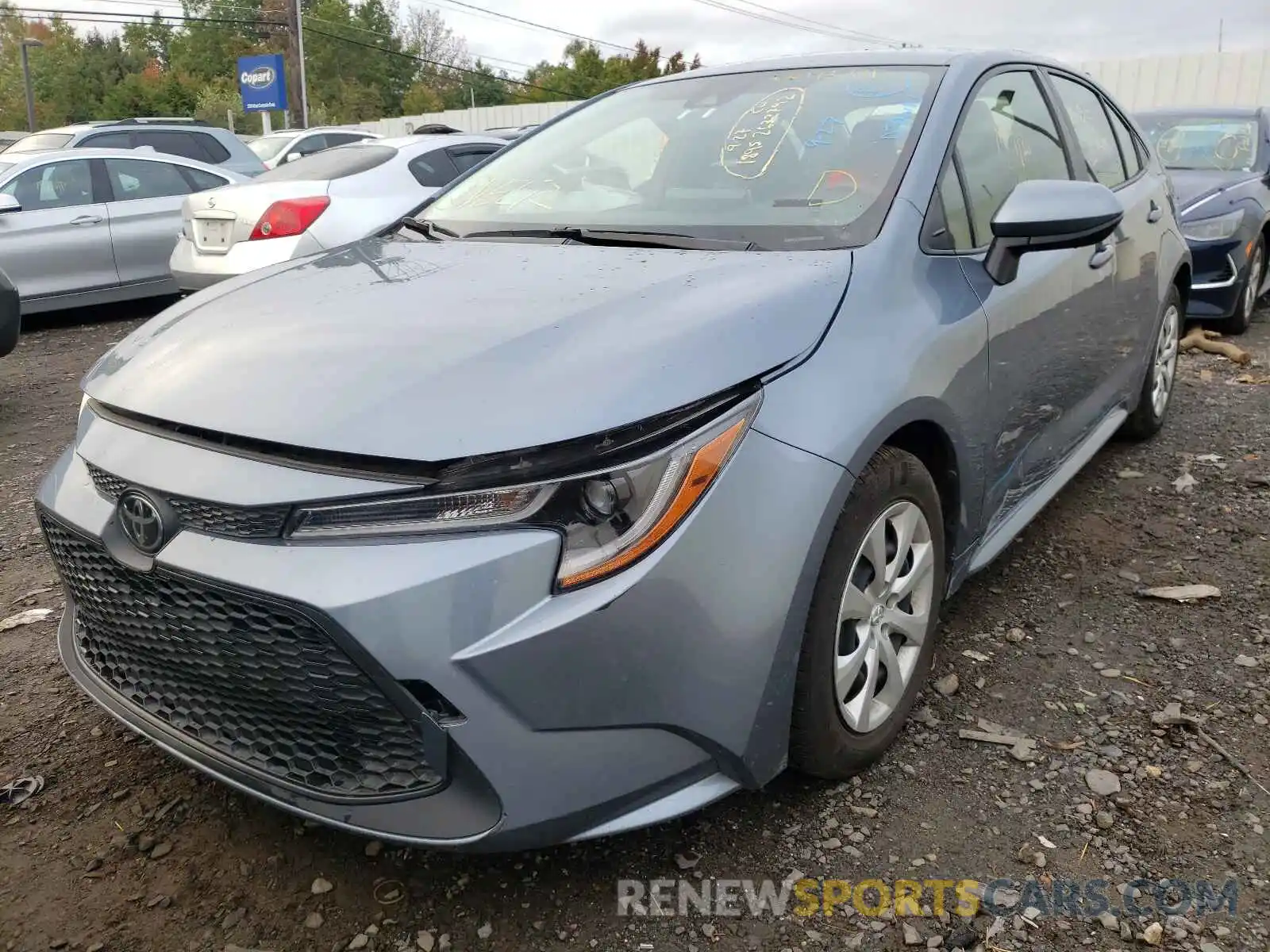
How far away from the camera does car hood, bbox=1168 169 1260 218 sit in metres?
6.40

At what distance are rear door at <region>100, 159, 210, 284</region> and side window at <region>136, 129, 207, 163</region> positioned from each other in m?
1.62

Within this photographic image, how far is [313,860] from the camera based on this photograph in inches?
79.6

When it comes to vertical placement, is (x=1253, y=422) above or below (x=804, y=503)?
below

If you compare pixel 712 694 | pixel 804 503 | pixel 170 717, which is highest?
pixel 804 503

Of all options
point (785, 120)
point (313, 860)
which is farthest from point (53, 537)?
point (785, 120)

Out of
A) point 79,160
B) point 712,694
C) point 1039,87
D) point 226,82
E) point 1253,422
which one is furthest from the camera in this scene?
point 226,82

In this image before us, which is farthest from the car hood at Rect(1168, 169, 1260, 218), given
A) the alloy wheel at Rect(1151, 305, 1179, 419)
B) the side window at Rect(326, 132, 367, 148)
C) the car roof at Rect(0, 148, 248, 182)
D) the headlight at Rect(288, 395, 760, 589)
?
the side window at Rect(326, 132, 367, 148)

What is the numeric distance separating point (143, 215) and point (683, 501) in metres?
7.78

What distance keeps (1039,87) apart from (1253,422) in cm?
257

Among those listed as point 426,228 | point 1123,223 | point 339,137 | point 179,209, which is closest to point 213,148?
point 179,209

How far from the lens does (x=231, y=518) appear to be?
1.64m

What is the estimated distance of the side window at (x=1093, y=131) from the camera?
3.40 meters

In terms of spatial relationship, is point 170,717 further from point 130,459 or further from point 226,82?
point 226,82

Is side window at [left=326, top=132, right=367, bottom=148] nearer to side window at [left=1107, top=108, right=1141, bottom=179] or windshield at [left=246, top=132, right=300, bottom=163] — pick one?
windshield at [left=246, top=132, right=300, bottom=163]
